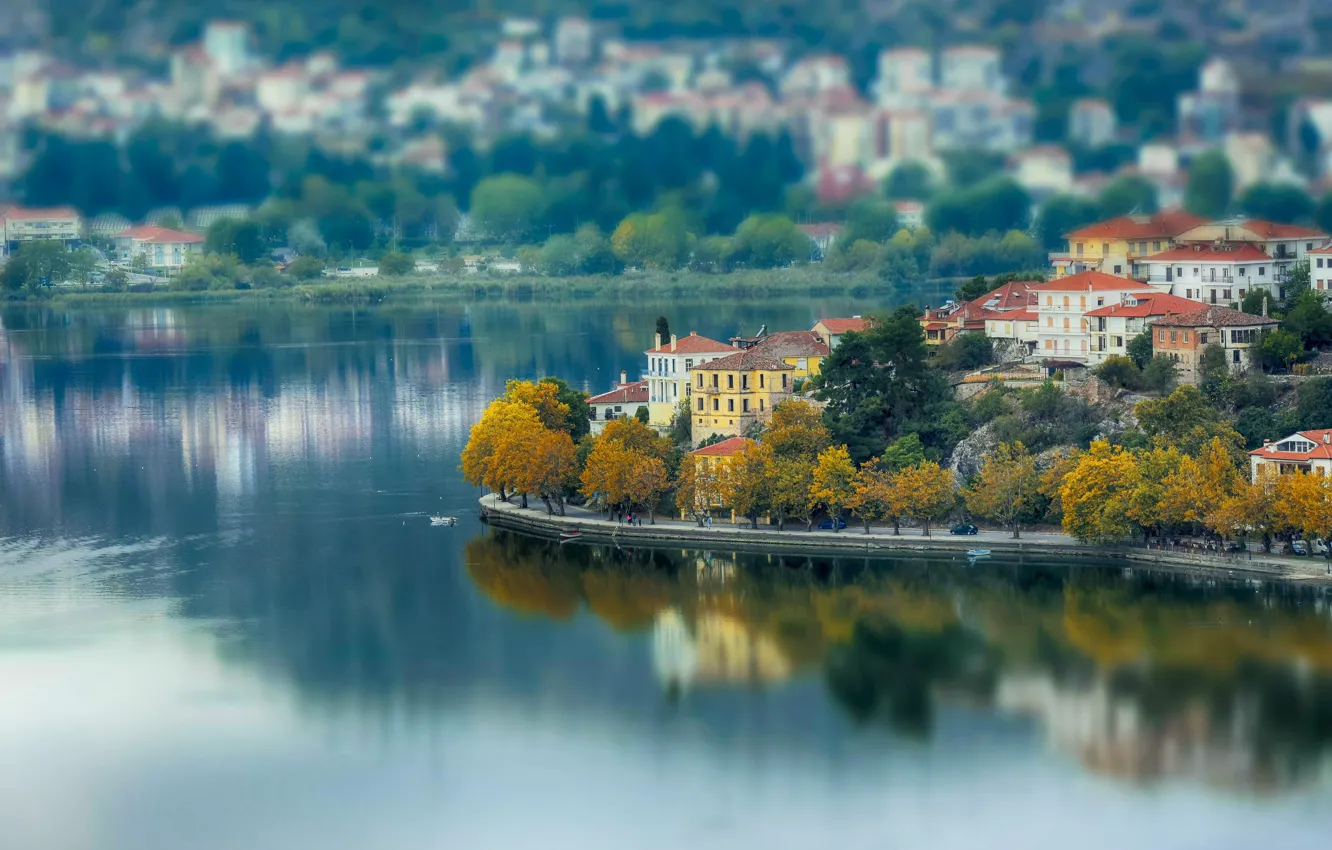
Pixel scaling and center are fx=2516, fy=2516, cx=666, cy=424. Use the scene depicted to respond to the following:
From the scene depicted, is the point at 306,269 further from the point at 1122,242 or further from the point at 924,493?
the point at 924,493

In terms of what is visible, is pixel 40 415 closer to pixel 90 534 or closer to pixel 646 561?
pixel 90 534

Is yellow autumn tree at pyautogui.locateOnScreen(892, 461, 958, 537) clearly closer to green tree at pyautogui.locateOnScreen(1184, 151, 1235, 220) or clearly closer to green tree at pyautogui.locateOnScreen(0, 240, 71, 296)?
green tree at pyautogui.locateOnScreen(1184, 151, 1235, 220)

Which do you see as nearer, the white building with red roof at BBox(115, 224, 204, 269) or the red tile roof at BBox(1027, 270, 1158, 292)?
the red tile roof at BBox(1027, 270, 1158, 292)

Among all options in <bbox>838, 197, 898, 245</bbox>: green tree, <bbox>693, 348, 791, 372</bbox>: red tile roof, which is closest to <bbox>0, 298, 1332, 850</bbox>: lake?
<bbox>693, 348, 791, 372</bbox>: red tile roof

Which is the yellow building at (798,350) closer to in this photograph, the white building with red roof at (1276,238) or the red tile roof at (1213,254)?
the red tile roof at (1213,254)

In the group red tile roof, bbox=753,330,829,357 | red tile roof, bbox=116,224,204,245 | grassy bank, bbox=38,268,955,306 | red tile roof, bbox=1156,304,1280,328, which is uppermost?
red tile roof, bbox=116,224,204,245

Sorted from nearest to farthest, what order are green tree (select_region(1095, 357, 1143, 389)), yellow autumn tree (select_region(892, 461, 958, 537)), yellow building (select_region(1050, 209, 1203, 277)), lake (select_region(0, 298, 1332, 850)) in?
lake (select_region(0, 298, 1332, 850)), yellow autumn tree (select_region(892, 461, 958, 537)), green tree (select_region(1095, 357, 1143, 389)), yellow building (select_region(1050, 209, 1203, 277))

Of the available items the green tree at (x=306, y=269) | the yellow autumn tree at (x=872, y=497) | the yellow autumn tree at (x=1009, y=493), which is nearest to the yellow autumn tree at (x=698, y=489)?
the yellow autumn tree at (x=872, y=497)
